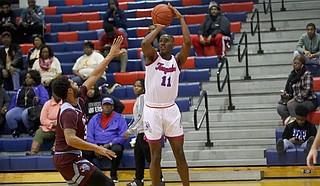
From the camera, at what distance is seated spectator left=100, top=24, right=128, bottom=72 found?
13.2 metres

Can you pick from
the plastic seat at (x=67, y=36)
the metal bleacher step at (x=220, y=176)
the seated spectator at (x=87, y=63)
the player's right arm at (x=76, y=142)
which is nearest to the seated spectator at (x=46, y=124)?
the seated spectator at (x=87, y=63)

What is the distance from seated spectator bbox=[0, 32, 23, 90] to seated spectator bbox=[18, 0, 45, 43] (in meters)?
1.19

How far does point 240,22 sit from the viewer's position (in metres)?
14.4

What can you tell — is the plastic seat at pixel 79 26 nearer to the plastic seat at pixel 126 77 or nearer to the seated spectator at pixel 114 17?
the seated spectator at pixel 114 17

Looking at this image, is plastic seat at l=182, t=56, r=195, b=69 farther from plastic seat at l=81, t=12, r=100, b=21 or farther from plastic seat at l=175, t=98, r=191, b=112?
plastic seat at l=81, t=12, r=100, b=21

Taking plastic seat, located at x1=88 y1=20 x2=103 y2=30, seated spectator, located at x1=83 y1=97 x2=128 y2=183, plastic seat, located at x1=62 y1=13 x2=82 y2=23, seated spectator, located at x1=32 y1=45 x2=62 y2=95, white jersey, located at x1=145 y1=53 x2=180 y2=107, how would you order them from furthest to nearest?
plastic seat, located at x1=62 y1=13 x2=82 y2=23
plastic seat, located at x1=88 y1=20 x2=103 y2=30
seated spectator, located at x1=32 y1=45 x2=62 y2=95
seated spectator, located at x1=83 y1=97 x2=128 y2=183
white jersey, located at x1=145 y1=53 x2=180 y2=107

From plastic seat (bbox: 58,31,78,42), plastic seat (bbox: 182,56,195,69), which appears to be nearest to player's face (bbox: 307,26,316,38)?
plastic seat (bbox: 182,56,195,69)

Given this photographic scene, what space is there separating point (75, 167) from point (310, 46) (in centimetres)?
654

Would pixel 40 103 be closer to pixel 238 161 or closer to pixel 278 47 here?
pixel 238 161

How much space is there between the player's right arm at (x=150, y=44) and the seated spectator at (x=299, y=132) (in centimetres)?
304

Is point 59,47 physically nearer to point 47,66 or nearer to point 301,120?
point 47,66

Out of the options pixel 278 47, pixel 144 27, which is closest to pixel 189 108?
pixel 278 47

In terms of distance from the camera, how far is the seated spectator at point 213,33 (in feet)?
42.3

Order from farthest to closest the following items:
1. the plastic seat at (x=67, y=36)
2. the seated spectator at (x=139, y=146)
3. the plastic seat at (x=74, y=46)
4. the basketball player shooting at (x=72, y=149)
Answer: the plastic seat at (x=67, y=36)
the plastic seat at (x=74, y=46)
the seated spectator at (x=139, y=146)
the basketball player shooting at (x=72, y=149)
